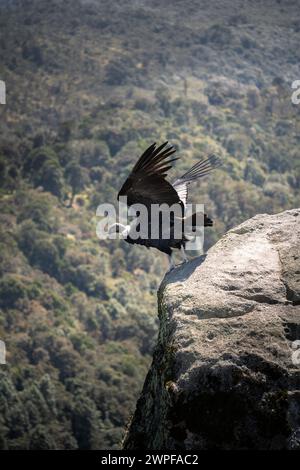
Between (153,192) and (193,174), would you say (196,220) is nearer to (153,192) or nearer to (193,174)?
(153,192)

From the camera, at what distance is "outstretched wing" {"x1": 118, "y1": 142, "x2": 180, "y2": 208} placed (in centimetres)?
863

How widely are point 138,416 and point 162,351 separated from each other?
3.23 ft

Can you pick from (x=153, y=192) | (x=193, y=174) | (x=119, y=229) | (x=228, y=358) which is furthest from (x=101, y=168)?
(x=228, y=358)

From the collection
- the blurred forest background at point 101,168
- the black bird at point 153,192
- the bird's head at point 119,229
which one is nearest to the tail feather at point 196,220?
the black bird at point 153,192

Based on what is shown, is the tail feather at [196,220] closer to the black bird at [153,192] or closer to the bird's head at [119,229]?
the black bird at [153,192]

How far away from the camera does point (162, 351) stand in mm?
8039

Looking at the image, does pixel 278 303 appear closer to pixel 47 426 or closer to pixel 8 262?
pixel 47 426

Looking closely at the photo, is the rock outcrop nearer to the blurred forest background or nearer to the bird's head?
the bird's head

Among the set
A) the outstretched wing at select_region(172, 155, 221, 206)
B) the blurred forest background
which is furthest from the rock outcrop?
the blurred forest background

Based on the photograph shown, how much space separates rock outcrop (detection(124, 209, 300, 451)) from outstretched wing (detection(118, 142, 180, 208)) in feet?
3.20

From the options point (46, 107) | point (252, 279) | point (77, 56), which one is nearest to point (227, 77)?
point (77, 56)

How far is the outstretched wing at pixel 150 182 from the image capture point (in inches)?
340

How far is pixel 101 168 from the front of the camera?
115 meters

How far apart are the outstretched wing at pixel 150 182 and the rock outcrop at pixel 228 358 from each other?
975mm
